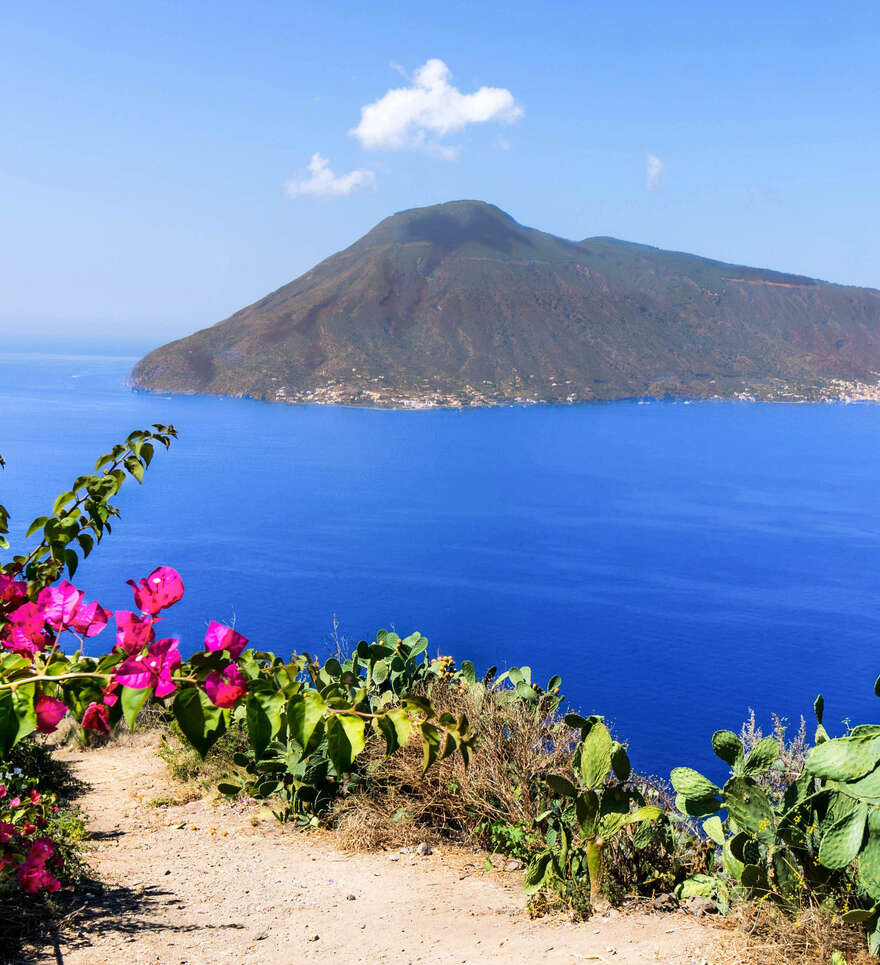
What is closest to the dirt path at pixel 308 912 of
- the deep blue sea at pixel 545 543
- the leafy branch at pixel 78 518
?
the leafy branch at pixel 78 518

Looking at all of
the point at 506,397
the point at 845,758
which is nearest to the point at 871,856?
the point at 845,758

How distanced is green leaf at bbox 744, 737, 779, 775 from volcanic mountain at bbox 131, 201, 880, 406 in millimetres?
102231

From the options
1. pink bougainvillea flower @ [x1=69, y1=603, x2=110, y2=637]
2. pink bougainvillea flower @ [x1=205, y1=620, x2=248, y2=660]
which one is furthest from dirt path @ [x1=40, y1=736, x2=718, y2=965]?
pink bougainvillea flower @ [x1=205, y1=620, x2=248, y2=660]

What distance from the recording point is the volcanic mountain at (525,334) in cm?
10969

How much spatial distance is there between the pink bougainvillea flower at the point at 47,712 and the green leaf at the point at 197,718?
15cm

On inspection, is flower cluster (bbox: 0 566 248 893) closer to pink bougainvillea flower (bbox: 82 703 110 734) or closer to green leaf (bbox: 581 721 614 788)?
pink bougainvillea flower (bbox: 82 703 110 734)

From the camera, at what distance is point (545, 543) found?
53.2 metres

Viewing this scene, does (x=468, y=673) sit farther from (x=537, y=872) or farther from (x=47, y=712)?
(x=47, y=712)

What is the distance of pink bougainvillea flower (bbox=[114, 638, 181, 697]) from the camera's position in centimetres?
99

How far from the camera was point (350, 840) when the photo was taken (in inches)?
147

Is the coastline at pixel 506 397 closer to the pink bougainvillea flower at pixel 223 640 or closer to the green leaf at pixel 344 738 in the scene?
the pink bougainvillea flower at pixel 223 640

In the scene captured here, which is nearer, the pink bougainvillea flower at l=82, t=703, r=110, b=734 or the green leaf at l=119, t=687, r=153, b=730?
the green leaf at l=119, t=687, r=153, b=730

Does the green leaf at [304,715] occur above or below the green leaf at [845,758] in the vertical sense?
above

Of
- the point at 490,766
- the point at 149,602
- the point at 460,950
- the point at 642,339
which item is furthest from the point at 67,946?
the point at 642,339
